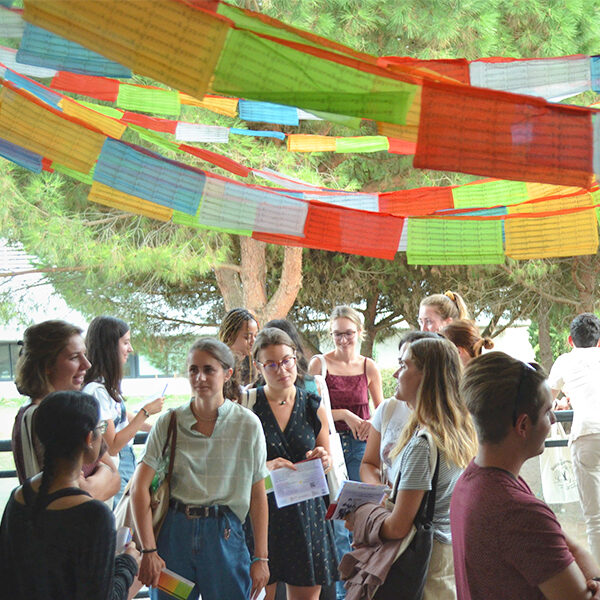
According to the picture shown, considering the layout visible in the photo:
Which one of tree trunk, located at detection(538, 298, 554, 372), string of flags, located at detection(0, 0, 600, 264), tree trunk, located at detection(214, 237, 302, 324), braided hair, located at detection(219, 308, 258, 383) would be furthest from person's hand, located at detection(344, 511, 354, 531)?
tree trunk, located at detection(538, 298, 554, 372)

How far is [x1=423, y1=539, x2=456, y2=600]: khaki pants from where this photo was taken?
7.41 ft

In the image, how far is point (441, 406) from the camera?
91.8 inches

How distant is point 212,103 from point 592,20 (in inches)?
218

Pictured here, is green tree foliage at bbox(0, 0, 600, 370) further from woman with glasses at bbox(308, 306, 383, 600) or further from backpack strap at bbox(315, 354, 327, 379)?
backpack strap at bbox(315, 354, 327, 379)

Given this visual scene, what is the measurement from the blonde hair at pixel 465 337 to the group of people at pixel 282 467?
10 millimetres

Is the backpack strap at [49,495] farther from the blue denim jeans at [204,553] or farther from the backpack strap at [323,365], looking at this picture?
the backpack strap at [323,365]

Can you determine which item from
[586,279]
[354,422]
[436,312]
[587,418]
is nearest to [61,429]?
[354,422]

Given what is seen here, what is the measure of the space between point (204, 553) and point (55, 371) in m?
0.79

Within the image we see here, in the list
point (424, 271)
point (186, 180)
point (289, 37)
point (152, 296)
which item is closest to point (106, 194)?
point (186, 180)

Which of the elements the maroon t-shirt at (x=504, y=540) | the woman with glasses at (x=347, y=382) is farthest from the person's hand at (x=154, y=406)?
the maroon t-shirt at (x=504, y=540)

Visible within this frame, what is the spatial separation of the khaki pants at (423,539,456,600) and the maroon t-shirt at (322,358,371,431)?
1.88 m

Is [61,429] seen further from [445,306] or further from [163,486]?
[445,306]

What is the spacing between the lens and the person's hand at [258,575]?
2.68 metres

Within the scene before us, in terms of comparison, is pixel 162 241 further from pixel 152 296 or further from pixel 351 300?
pixel 351 300
